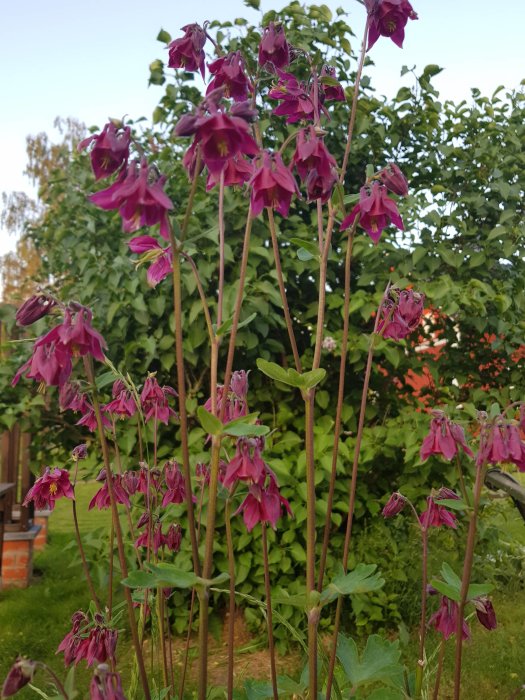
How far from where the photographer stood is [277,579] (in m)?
3.04

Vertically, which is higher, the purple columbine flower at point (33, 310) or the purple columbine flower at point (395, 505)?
the purple columbine flower at point (33, 310)

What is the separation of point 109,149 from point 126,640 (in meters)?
2.93

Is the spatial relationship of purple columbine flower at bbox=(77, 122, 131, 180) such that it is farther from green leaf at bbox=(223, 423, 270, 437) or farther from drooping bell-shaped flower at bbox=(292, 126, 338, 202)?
green leaf at bbox=(223, 423, 270, 437)

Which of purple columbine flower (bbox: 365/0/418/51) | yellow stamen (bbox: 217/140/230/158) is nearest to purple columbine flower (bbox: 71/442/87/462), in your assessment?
yellow stamen (bbox: 217/140/230/158)

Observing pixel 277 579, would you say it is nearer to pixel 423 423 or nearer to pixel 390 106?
pixel 423 423

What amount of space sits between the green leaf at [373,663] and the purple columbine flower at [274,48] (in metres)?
1.23

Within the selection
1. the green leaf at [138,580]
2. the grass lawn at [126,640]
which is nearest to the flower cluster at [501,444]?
the green leaf at [138,580]

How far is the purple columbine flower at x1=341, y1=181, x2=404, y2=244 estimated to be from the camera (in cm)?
123

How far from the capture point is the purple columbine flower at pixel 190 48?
123 cm

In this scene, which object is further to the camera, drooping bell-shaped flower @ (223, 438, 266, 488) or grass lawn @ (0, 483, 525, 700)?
grass lawn @ (0, 483, 525, 700)

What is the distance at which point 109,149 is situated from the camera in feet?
3.06

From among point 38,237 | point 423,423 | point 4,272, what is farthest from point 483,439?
point 4,272

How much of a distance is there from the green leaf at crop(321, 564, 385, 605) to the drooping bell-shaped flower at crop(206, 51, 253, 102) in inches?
35.6

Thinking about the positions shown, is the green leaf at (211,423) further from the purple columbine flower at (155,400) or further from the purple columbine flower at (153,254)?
the purple columbine flower at (155,400)
